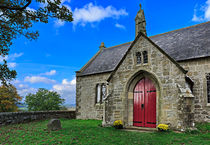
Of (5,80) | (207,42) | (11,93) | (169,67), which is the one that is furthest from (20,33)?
(11,93)

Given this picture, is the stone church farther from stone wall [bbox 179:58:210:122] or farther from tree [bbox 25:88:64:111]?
tree [bbox 25:88:64:111]

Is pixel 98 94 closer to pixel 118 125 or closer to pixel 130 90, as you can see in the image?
pixel 130 90

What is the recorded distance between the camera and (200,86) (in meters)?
12.1

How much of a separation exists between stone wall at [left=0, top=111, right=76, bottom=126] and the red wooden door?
10633 millimetres

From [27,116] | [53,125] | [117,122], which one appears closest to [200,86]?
[117,122]

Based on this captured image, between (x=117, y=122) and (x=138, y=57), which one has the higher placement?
(x=138, y=57)

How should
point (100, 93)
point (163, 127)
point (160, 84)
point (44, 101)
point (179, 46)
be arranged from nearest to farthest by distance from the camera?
point (163, 127) → point (160, 84) → point (179, 46) → point (100, 93) → point (44, 101)

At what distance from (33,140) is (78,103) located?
40.2ft

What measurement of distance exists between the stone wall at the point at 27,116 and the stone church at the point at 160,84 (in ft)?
27.6

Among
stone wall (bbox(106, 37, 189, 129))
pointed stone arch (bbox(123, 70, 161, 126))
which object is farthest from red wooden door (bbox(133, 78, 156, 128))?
stone wall (bbox(106, 37, 189, 129))

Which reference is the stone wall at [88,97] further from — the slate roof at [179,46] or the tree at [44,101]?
the tree at [44,101]

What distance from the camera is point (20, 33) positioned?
305 inches

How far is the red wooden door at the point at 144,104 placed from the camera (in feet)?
37.8

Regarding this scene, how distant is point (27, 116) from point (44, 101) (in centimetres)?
1404
